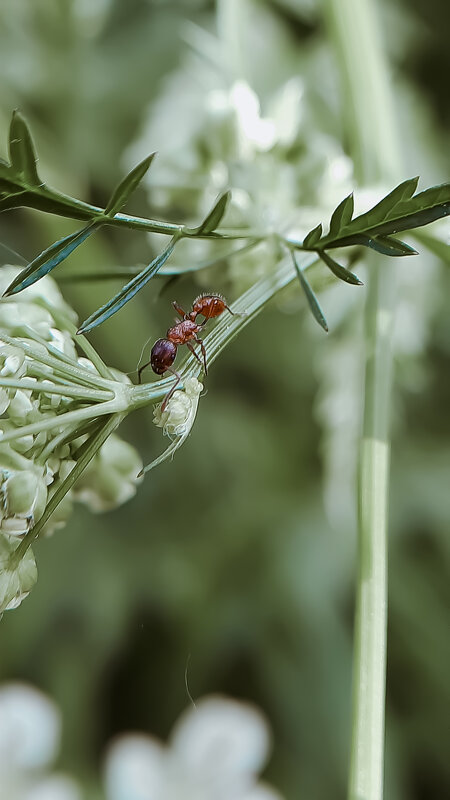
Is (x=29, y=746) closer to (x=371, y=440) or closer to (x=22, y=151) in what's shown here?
(x=371, y=440)

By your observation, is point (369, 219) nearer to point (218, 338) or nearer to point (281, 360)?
point (218, 338)

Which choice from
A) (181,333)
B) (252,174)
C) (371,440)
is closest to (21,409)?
(181,333)

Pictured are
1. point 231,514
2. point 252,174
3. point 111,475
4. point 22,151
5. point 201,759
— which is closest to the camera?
point 22,151

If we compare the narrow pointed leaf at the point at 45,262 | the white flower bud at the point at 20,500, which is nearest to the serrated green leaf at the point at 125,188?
the narrow pointed leaf at the point at 45,262

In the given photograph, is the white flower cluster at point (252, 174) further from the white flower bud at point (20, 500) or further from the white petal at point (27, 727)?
the white petal at point (27, 727)

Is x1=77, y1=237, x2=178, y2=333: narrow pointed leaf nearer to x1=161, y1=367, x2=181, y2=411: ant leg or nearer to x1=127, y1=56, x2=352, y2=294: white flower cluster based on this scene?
x1=161, y1=367, x2=181, y2=411: ant leg

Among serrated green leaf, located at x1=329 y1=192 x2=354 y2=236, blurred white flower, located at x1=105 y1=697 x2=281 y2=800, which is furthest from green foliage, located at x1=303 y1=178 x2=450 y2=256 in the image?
blurred white flower, located at x1=105 y1=697 x2=281 y2=800
